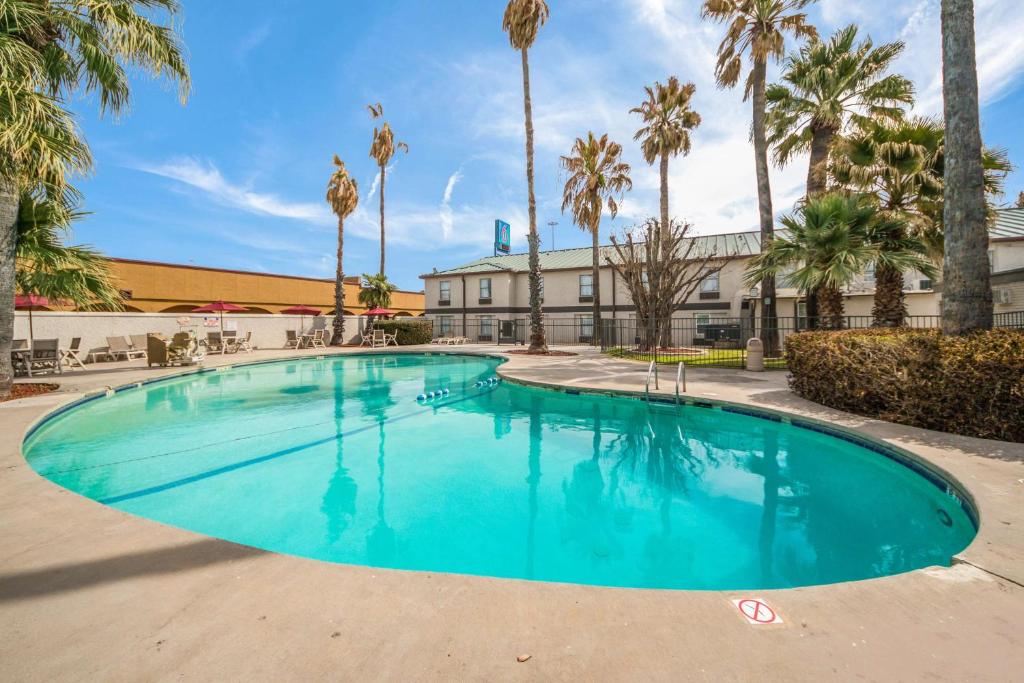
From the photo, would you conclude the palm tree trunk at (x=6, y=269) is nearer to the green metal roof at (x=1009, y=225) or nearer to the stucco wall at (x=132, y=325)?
the stucco wall at (x=132, y=325)

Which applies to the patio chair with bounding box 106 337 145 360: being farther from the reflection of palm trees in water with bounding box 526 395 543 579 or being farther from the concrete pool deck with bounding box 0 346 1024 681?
the concrete pool deck with bounding box 0 346 1024 681

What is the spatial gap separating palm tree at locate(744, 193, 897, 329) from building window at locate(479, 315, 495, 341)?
2274 centimetres

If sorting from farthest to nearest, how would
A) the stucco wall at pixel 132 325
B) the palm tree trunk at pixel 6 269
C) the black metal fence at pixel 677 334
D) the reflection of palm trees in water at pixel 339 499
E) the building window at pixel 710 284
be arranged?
the building window at pixel 710 284 → the stucco wall at pixel 132 325 → the black metal fence at pixel 677 334 → the palm tree trunk at pixel 6 269 → the reflection of palm trees in water at pixel 339 499

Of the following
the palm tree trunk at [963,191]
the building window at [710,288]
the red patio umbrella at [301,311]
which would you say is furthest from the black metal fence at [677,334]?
the red patio umbrella at [301,311]

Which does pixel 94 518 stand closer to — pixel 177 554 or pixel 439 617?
pixel 177 554

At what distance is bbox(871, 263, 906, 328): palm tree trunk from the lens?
1074 centimetres

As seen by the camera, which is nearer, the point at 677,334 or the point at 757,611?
the point at 757,611

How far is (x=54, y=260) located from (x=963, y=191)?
58.2ft

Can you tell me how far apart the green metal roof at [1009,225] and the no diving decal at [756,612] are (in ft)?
77.1

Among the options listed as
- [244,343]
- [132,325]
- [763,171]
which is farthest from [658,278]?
[132,325]

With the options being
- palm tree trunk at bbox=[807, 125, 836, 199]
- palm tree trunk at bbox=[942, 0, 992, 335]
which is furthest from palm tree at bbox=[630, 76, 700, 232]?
palm tree trunk at bbox=[942, 0, 992, 335]

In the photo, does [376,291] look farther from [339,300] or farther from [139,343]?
[139,343]

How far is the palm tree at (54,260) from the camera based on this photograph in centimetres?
942

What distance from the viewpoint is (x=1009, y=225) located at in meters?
19.0
